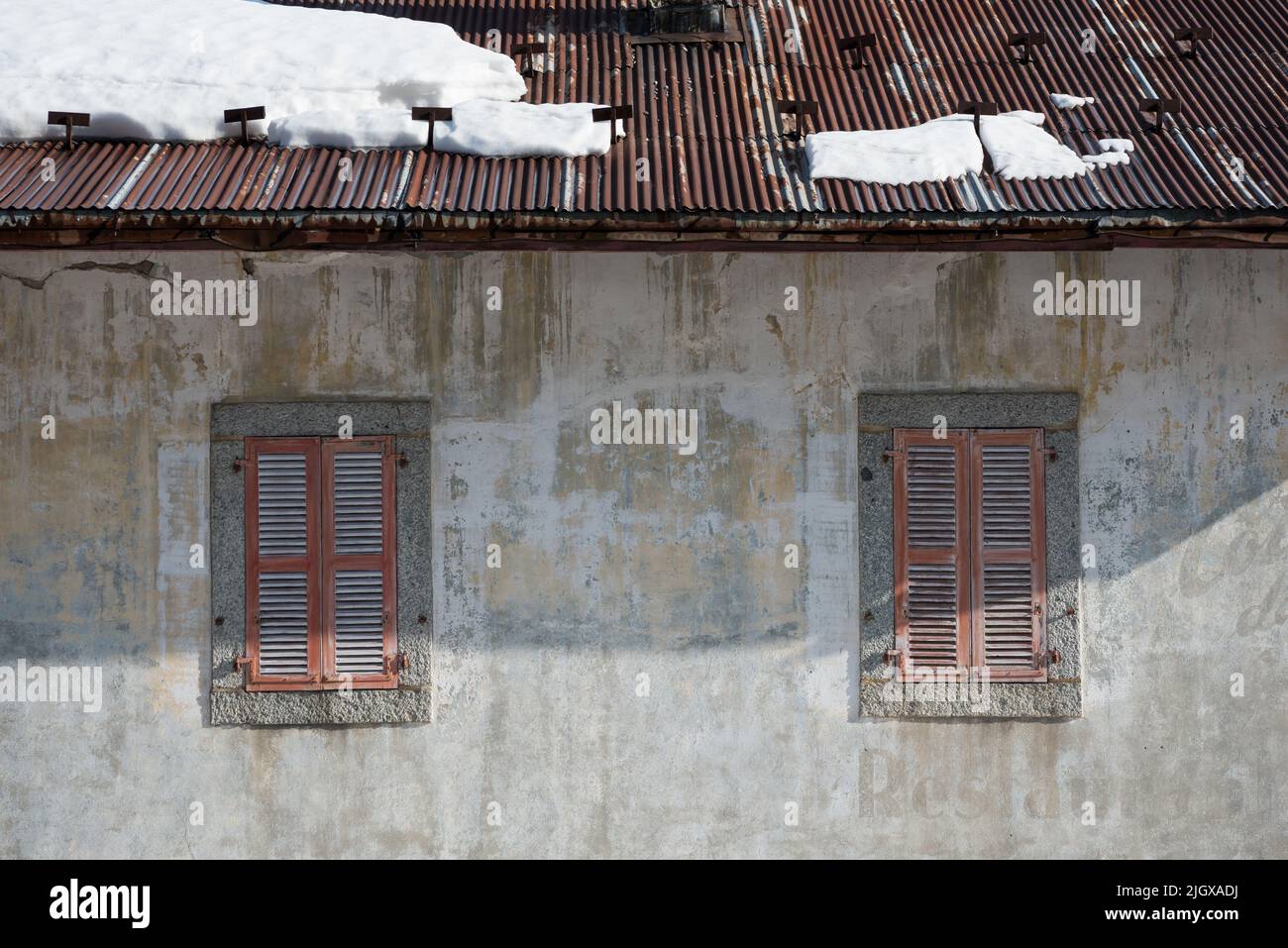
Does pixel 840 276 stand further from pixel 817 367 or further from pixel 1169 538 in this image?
pixel 1169 538

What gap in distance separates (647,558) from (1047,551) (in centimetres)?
205

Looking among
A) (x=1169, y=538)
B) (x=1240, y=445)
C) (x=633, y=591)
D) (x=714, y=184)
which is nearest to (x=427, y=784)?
(x=633, y=591)

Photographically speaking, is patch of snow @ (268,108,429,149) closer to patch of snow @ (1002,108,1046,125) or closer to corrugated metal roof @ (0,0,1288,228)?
corrugated metal roof @ (0,0,1288,228)

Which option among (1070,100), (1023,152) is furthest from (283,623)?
(1070,100)

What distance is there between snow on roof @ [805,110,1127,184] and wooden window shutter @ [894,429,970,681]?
1.32 m

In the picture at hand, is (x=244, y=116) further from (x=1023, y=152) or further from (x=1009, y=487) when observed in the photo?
(x=1009, y=487)

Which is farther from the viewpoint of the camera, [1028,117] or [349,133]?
[1028,117]

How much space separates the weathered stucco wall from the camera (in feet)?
20.0

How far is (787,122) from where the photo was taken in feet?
20.5

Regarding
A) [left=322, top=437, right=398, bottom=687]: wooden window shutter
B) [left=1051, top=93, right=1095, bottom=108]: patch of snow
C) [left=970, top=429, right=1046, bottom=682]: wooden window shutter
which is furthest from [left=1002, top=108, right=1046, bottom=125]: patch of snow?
[left=322, top=437, right=398, bottom=687]: wooden window shutter

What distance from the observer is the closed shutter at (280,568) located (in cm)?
609

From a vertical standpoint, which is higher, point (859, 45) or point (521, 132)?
point (859, 45)

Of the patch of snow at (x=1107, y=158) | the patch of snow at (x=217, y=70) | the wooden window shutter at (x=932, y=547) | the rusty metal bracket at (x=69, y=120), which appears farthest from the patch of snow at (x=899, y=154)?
the rusty metal bracket at (x=69, y=120)

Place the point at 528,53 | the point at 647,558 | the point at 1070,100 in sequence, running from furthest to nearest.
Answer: the point at 528,53 → the point at 1070,100 → the point at 647,558
